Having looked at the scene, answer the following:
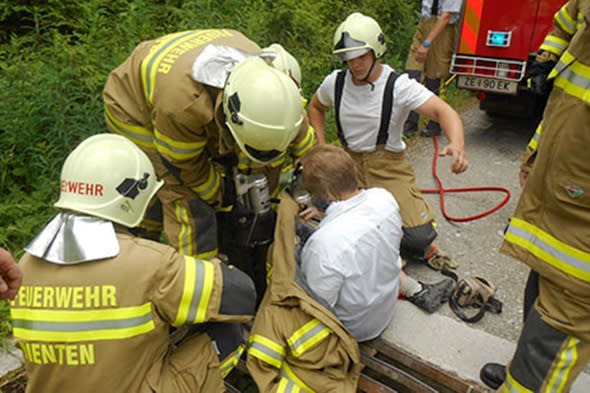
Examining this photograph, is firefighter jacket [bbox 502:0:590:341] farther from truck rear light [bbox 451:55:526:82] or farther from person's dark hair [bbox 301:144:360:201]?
truck rear light [bbox 451:55:526:82]

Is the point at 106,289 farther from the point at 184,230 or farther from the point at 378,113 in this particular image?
the point at 378,113

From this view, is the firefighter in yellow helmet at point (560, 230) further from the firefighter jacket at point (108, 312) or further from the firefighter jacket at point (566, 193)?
the firefighter jacket at point (108, 312)

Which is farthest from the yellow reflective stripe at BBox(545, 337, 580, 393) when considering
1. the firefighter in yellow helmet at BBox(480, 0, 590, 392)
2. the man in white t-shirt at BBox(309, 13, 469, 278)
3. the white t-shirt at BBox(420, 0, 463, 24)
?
the white t-shirt at BBox(420, 0, 463, 24)

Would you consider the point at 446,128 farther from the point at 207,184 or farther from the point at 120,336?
the point at 120,336

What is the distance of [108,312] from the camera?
5.32 feet

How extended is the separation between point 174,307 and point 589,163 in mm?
1538

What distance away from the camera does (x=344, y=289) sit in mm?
2312

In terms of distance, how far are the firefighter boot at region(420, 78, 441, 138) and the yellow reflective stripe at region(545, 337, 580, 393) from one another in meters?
3.93

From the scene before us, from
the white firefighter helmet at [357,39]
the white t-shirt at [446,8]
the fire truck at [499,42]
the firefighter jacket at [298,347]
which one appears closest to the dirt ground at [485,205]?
the fire truck at [499,42]

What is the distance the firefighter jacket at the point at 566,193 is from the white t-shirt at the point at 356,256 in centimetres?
61

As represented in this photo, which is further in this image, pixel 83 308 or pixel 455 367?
pixel 455 367

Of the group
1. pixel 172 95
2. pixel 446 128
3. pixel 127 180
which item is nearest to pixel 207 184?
pixel 172 95

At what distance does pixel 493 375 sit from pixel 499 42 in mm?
3864

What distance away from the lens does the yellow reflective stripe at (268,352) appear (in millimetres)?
2189
